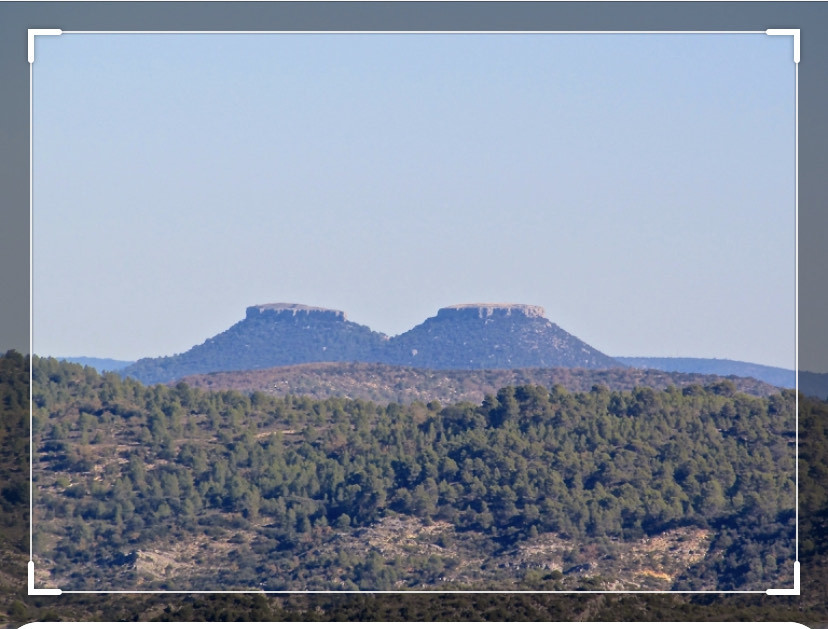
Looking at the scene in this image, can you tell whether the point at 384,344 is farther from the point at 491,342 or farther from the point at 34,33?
the point at 34,33

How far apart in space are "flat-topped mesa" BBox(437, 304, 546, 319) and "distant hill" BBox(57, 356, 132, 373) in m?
2.83

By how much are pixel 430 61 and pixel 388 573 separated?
192 inches

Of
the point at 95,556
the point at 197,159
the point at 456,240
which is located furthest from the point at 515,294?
the point at 95,556

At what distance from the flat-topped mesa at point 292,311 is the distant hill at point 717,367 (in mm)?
2631

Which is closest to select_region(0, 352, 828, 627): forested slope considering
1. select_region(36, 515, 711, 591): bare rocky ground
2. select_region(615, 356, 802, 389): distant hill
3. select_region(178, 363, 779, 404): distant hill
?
select_region(615, 356, 802, 389): distant hill

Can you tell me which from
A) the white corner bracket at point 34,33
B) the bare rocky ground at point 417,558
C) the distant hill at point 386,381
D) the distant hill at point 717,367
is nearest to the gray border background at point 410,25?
the white corner bracket at point 34,33

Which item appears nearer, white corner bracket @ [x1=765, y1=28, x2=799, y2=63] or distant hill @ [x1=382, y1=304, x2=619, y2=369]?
white corner bracket @ [x1=765, y1=28, x2=799, y2=63]

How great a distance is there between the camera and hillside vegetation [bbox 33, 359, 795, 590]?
13.2 metres

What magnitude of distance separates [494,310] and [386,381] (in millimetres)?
2437

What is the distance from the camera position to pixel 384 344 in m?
14.6

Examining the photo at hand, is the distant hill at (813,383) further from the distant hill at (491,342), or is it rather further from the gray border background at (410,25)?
A: the distant hill at (491,342)

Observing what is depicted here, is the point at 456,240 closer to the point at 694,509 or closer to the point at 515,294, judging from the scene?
the point at 515,294

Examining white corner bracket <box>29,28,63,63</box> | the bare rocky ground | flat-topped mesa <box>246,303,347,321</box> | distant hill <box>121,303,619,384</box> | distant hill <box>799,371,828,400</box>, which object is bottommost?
the bare rocky ground

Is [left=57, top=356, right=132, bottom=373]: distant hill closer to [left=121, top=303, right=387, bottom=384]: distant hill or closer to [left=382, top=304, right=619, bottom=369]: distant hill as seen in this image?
[left=121, top=303, right=387, bottom=384]: distant hill
